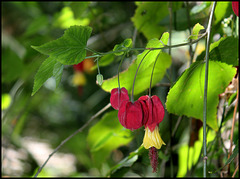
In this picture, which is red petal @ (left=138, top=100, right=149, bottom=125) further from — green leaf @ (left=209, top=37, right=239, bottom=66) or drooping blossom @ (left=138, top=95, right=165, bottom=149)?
green leaf @ (left=209, top=37, right=239, bottom=66)

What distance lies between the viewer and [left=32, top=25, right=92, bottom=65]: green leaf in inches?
12.8

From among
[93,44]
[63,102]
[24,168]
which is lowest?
[24,168]

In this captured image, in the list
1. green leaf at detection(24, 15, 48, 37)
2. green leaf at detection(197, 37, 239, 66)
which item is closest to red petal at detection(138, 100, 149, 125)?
green leaf at detection(197, 37, 239, 66)

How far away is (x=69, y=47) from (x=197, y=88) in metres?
Answer: 0.18

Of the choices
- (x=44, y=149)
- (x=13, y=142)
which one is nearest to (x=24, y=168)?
(x=13, y=142)

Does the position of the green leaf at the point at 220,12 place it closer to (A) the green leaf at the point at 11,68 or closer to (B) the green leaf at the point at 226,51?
(B) the green leaf at the point at 226,51

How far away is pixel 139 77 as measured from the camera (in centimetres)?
51

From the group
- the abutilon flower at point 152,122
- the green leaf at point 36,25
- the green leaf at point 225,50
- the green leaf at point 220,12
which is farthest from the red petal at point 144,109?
the green leaf at point 36,25

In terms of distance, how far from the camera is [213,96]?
47 centimetres

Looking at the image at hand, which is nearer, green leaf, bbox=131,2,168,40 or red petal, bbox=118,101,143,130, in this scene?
red petal, bbox=118,101,143,130

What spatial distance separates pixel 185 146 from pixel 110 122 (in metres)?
0.21

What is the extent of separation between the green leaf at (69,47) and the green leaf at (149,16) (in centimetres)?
32

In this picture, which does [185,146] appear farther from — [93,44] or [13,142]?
[13,142]

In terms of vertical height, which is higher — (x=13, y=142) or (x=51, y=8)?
(x=51, y=8)
